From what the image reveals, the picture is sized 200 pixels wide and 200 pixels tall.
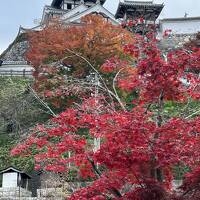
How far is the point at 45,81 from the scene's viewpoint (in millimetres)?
26688

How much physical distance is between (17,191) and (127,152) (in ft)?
40.9

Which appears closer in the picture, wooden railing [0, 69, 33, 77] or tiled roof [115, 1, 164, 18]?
wooden railing [0, 69, 33, 77]

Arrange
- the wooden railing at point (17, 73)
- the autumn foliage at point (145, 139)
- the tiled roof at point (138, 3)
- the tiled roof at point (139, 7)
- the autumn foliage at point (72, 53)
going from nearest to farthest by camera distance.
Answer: the autumn foliage at point (145, 139), the autumn foliage at point (72, 53), the wooden railing at point (17, 73), the tiled roof at point (138, 3), the tiled roof at point (139, 7)

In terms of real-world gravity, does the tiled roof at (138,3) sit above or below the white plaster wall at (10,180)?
above

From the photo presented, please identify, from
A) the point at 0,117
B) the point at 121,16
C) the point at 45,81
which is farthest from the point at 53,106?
the point at 121,16

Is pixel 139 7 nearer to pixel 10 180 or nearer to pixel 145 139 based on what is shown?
pixel 10 180

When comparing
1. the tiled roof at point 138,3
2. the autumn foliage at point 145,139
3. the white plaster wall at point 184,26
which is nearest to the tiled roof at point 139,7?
the tiled roof at point 138,3

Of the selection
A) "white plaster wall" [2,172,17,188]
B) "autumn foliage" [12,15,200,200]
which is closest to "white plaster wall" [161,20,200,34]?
"white plaster wall" [2,172,17,188]

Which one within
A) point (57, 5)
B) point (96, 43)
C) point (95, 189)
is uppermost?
point (57, 5)

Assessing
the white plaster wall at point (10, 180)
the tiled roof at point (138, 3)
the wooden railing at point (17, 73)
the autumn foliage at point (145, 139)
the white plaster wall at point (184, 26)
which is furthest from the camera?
the tiled roof at point (138, 3)

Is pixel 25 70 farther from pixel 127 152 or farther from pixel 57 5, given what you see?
pixel 127 152

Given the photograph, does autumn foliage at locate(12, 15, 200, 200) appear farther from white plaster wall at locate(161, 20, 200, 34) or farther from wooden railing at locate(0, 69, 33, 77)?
white plaster wall at locate(161, 20, 200, 34)

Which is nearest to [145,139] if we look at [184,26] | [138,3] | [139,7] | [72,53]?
[72,53]

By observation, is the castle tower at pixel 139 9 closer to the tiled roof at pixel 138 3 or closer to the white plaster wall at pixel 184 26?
the tiled roof at pixel 138 3
